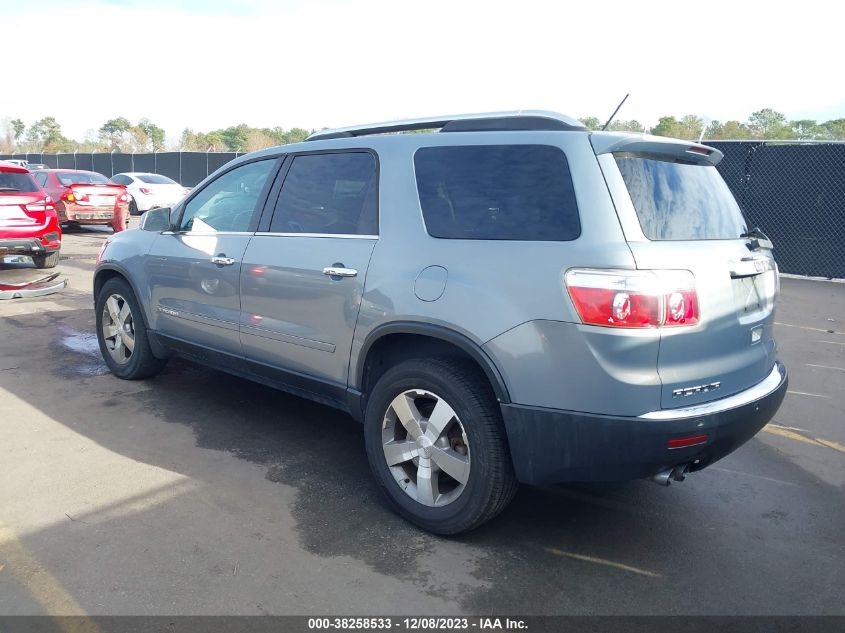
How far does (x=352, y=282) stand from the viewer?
11.8 ft

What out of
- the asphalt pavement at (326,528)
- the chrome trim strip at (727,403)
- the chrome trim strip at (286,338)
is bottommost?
the asphalt pavement at (326,528)

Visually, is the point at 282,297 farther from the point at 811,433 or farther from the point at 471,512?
the point at 811,433

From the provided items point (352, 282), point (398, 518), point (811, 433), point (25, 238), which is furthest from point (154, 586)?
point (25, 238)

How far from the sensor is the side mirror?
16.4 ft

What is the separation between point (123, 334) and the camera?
18.0 ft

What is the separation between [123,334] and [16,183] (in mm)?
5420

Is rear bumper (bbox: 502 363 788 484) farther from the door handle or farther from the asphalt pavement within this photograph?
the door handle

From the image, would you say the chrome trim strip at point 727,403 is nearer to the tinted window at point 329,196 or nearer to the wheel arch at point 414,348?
the wheel arch at point 414,348

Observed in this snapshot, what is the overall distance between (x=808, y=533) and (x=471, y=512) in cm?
174

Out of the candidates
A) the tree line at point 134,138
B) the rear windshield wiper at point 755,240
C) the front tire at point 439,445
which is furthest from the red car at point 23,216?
the tree line at point 134,138

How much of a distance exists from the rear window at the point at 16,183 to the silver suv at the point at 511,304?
6891 mm

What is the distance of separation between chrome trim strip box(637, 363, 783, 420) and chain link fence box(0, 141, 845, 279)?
29.5ft

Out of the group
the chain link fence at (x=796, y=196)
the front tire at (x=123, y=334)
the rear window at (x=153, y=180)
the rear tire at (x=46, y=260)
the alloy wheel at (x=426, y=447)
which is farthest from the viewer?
the rear window at (x=153, y=180)

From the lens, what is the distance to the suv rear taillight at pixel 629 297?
8.94 ft
